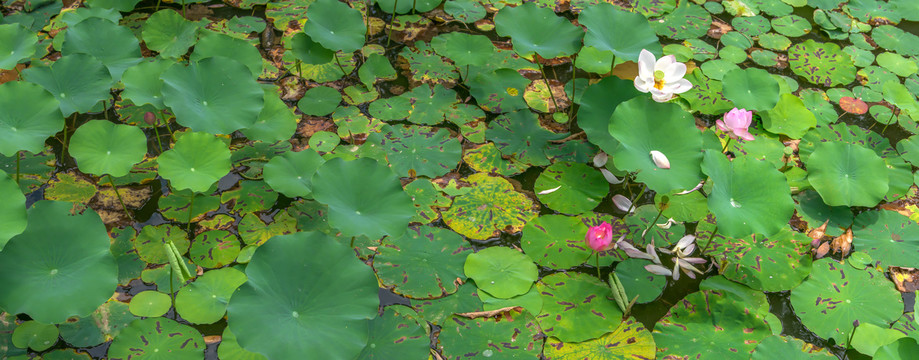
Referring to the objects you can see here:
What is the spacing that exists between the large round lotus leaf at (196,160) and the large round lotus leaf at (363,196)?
18.1 inches

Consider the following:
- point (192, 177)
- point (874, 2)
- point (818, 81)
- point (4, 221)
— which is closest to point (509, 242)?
point (192, 177)

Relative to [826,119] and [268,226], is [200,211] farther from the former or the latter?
[826,119]

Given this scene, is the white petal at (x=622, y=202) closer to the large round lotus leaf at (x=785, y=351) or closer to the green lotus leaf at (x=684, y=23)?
the large round lotus leaf at (x=785, y=351)

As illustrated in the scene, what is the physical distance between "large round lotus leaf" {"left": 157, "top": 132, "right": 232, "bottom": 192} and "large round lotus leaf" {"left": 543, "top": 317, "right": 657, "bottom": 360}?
147cm

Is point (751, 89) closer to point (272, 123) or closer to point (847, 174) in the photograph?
point (847, 174)

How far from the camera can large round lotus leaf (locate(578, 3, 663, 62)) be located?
10.3ft

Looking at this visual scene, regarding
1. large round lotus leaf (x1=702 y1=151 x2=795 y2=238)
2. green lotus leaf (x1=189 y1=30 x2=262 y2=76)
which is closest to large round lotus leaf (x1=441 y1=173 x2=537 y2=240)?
large round lotus leaf (x1=702 y1=151 x2=795 y2=238)

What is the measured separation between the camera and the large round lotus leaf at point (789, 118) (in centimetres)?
343

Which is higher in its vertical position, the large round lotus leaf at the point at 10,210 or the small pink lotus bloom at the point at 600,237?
the large round lotus leaf at the point at 10,210

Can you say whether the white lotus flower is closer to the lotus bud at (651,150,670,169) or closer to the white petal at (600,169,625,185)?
the lotus bud at (651,150,670,169)

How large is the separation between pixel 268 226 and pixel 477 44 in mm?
1479

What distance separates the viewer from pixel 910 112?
351cm

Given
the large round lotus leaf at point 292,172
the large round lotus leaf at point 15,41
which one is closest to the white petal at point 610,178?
the large round lotus leaf at point 292,172

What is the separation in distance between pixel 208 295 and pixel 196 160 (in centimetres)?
55
